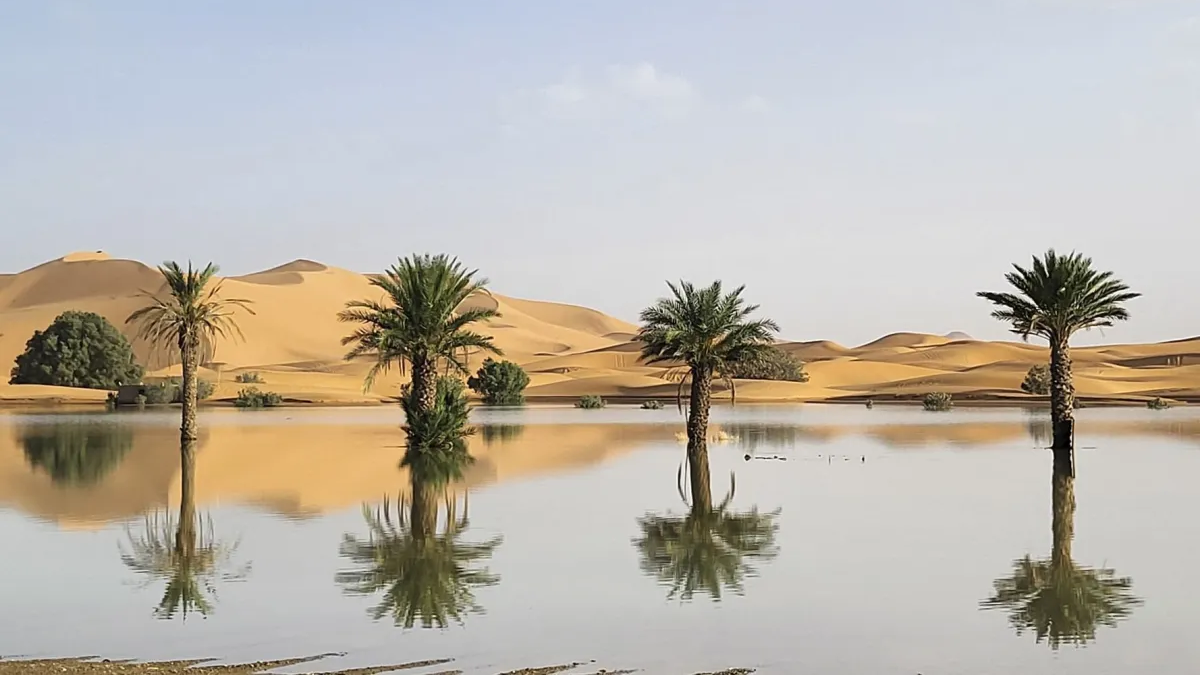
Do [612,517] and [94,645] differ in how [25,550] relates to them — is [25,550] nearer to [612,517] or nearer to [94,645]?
[94,645]

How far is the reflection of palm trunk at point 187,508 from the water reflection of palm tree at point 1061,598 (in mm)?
7836

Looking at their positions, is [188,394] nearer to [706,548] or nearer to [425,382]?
[425,382]

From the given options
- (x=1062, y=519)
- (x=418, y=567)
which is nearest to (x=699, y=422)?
(x=1062, y=519)

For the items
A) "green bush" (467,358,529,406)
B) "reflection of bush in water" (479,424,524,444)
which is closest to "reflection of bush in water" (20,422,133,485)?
"reflection of bush in water" (479,424,524,444)

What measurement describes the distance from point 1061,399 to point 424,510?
17468mm

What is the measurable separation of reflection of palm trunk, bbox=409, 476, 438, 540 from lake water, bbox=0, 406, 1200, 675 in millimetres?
317

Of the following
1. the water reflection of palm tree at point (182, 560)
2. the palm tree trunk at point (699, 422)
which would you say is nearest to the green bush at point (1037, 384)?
the palm tree trunk at point (699, 422)

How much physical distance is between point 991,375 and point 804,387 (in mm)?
11589

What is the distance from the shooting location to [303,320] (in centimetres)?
13525

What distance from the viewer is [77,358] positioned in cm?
7975

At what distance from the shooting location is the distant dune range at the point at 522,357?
263 feet

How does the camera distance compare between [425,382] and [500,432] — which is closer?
[425,382]

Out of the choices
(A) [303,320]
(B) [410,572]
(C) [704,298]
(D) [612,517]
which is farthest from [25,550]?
(A) [303,320]

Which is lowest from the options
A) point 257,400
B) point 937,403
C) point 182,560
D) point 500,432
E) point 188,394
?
point 182,560
